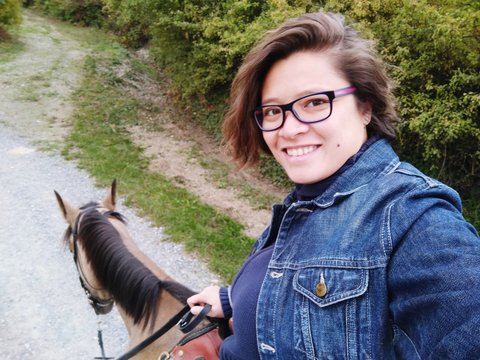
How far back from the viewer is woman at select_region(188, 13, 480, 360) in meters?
0.87

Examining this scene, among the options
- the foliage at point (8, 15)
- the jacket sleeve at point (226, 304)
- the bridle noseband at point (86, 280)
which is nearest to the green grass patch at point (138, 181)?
the bridle noseband at point (86, 280)

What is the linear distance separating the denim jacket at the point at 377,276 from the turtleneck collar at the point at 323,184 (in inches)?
1.8

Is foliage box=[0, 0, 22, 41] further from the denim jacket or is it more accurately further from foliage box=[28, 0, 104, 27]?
the denim jacket

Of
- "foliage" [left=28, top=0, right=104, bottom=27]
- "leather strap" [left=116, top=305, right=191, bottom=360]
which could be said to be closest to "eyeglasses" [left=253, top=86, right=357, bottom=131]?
"leather strap" [left=116, top=305, right=191, bottom=360]

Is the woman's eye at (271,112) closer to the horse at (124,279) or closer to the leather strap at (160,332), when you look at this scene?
the leather strap at (160,332)

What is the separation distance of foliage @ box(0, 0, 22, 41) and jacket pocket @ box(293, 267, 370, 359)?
19488mm

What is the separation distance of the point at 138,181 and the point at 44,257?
2.70 meters

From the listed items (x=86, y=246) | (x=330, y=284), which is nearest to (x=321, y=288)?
(x=330, y=284)

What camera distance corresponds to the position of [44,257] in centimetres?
544

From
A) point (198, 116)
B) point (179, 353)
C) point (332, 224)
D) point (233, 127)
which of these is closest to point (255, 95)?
point (233, 127)

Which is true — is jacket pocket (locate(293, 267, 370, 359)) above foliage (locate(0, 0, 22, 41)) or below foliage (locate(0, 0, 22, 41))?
above

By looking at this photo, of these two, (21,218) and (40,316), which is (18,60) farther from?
(40,316)

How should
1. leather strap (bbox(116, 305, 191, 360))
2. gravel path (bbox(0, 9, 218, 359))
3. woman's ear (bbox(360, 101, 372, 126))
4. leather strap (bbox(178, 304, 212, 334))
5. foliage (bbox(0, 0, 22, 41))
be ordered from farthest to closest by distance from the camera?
foliage (bbox(0, 0, 22, 41)) → gravel path (bbox(0, 9, 218, 359)) → leather strap (bbox(116, 305, 191, 360)) → leather strap (bbox(178, 304, 212, 334)) → woman's ear (bbox(360, 101, 372, 126))

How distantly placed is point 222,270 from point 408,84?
13.7ft
